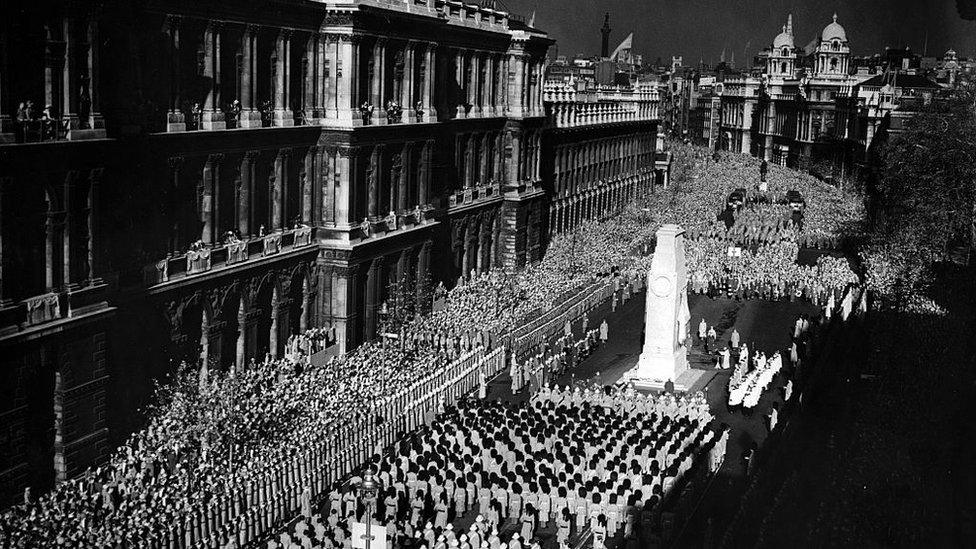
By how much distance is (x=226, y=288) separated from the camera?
45.2 meters

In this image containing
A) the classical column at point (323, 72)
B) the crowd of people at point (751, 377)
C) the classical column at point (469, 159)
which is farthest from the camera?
the classical column at point (469, 159)

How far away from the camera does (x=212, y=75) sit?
44656mm

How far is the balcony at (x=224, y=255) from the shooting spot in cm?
4109

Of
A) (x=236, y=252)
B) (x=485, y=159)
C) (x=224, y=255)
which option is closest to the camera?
(x=224, y=255)

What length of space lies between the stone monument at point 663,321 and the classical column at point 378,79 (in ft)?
43.4

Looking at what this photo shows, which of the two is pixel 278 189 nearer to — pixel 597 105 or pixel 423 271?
pixel 423 271

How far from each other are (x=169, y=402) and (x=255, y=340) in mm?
8019

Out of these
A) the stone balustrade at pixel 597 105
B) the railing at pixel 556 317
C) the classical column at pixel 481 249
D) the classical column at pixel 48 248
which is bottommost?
the railing at pixel 556 317

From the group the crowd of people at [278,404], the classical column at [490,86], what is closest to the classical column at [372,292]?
the crowd of people at [278,404]

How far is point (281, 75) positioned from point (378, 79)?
6.84 meters

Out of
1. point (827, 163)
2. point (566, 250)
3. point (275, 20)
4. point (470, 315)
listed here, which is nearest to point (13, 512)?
point (275, 20)

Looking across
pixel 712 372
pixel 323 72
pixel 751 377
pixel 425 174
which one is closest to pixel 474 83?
pixel 425 174

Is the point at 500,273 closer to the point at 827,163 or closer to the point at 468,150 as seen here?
the point at 468,150

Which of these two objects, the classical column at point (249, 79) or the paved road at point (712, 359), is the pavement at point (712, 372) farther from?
the classical column at point (249, 79)
